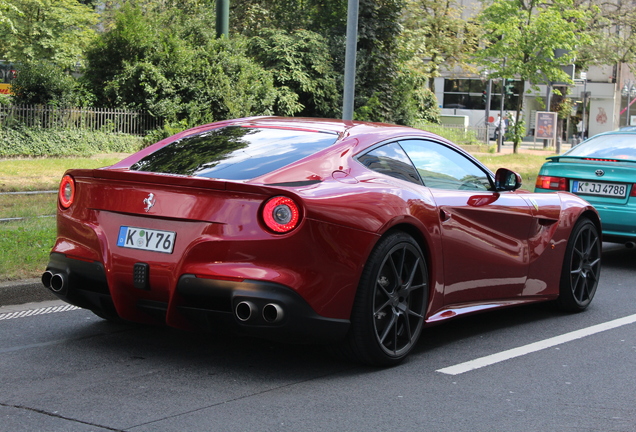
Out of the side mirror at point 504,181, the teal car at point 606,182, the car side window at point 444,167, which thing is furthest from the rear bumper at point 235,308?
the teal car at point 606,182

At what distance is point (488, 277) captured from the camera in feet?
18.9

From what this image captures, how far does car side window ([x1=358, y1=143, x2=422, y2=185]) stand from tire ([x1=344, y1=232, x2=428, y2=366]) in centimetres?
43

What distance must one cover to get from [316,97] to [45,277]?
21980 millimetres

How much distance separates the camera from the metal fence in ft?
73.4

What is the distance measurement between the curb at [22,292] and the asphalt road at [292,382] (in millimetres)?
103

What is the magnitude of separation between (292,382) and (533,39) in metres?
25.6

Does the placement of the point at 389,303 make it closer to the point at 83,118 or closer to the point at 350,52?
the point at 350,52

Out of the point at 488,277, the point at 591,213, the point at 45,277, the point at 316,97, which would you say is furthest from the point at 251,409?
the point at 316,97

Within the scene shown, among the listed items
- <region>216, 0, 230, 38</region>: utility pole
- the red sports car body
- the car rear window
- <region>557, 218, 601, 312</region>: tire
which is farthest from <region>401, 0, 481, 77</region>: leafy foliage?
the car rear window

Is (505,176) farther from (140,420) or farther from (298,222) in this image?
(140,420)

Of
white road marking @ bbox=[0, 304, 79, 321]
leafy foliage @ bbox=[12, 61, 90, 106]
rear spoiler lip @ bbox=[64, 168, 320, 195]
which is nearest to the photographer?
rear spoiler lip @ bbox=[64, 168, 320, 195]

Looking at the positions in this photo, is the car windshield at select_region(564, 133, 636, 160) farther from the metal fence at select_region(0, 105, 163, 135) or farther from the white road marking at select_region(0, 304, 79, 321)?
the metal fence at select_region(0, 105, 163, 135)

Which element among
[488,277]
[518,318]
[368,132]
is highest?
[368,132]

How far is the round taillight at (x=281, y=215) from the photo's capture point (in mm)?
4281
